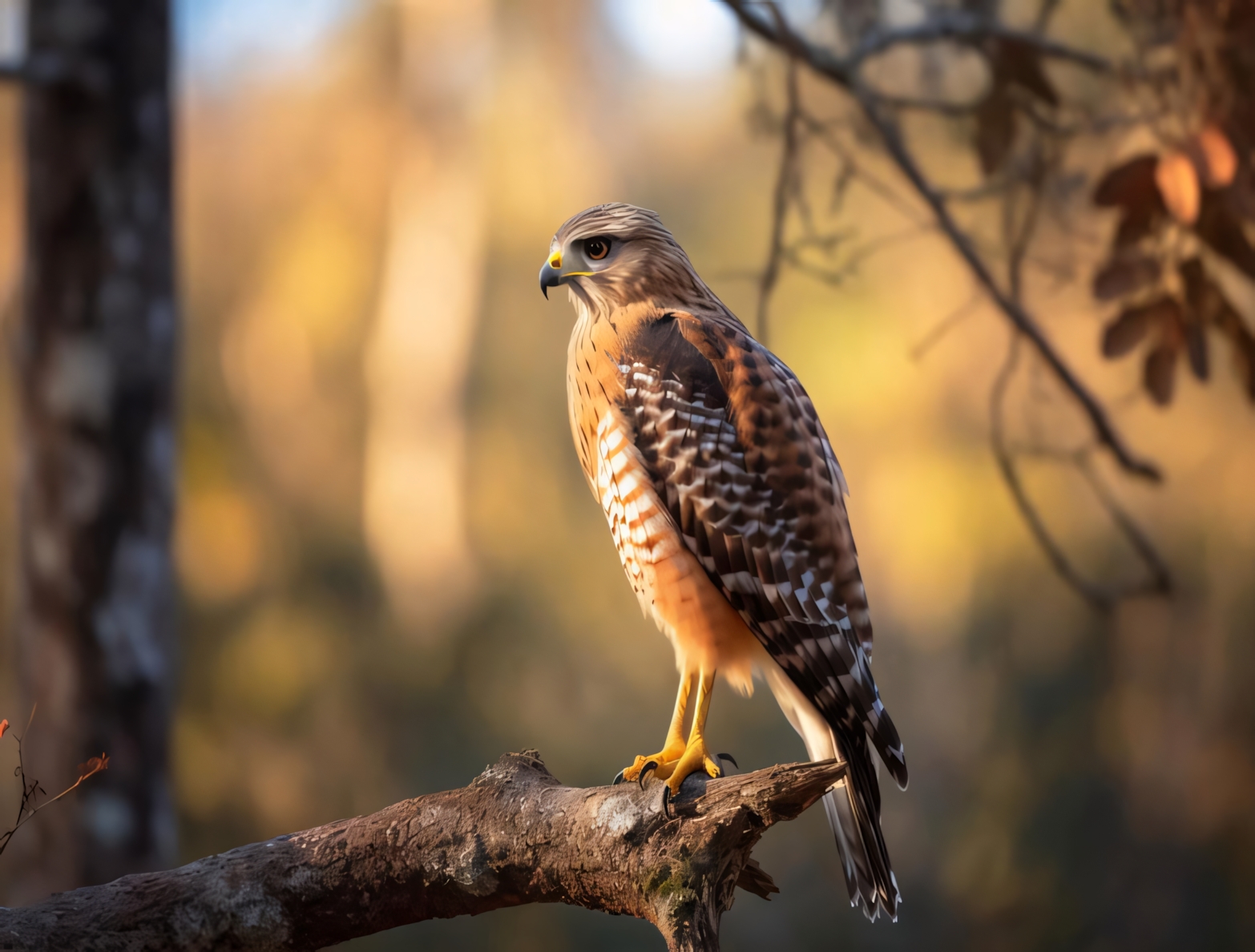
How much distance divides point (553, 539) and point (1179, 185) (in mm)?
8470

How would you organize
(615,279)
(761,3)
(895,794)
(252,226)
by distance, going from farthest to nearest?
(252,226)
(895,794)
(761,3)
(615,279)

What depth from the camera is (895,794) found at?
7805mm

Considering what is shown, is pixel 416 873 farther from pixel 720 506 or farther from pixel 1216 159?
pixel 1216 159

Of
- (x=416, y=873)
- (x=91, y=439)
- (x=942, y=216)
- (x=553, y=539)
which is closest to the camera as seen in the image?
(x=416, y=873)

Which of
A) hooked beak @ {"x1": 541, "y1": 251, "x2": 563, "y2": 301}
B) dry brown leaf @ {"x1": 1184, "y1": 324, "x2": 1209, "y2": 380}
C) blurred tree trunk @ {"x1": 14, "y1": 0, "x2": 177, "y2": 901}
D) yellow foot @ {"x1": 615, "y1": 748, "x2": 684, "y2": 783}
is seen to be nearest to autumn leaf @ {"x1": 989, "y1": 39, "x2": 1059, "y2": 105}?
dry brown leaf @ {"x1": 1184, "y1": 324, "x2": 1209, "y2": 380}

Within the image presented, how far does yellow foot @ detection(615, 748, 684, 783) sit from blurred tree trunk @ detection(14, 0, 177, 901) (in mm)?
1659

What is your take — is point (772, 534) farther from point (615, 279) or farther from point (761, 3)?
point (761, 3)

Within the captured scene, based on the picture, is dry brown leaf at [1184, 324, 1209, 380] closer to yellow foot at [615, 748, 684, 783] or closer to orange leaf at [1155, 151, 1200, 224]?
orange leaf at [1155, 151, 1200, 224]

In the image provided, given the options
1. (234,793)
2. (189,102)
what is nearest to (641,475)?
(234,793)

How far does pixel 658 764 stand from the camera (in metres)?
1.60

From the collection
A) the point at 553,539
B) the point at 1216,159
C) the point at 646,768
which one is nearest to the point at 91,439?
the point at 646,768

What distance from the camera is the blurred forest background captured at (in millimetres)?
7648

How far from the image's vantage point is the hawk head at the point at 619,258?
63.5 inches

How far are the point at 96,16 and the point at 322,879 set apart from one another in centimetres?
232
